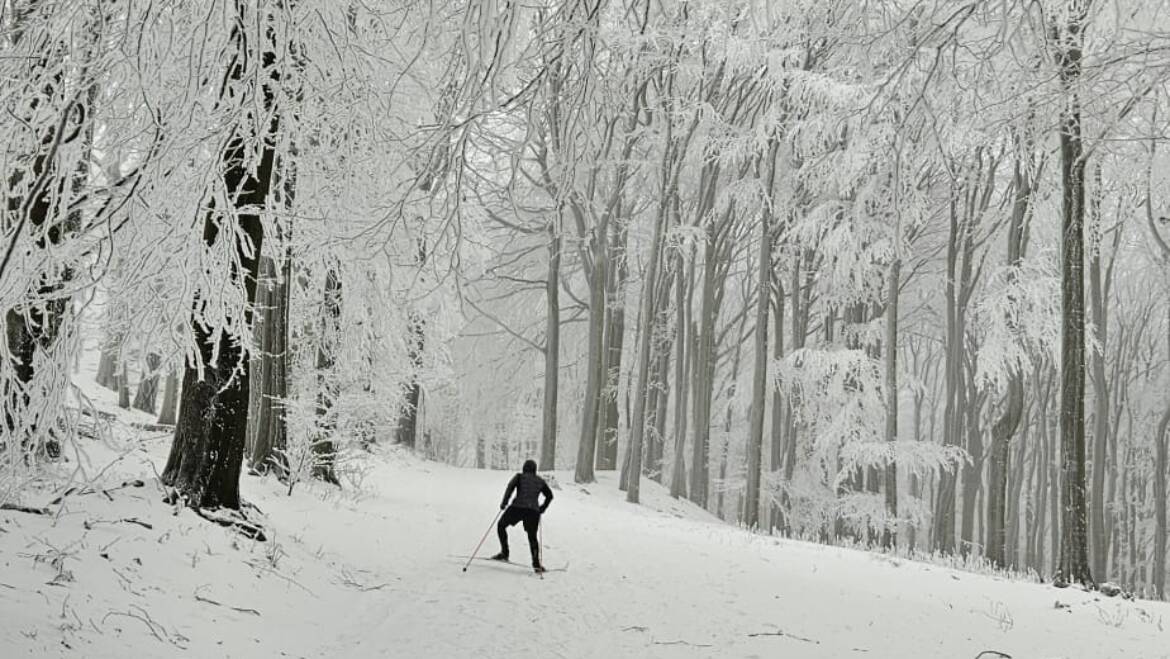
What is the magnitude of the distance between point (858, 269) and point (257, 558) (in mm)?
13836

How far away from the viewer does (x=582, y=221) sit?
20.6m

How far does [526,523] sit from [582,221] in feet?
40.9

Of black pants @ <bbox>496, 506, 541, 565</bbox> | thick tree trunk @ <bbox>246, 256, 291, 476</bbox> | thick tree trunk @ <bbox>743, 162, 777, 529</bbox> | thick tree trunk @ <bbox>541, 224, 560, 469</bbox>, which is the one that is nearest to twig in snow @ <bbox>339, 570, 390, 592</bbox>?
black pants @ <bbox>496, 506, 541, 565</bbox>

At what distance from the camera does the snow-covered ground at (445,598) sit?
4.96 m

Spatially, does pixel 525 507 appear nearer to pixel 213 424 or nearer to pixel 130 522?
pixel 213 424

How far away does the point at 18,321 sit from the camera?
25.0 feet

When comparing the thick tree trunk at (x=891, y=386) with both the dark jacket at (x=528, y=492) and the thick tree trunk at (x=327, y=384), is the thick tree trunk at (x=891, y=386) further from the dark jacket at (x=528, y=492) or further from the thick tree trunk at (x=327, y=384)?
the thick tree trunk at (x=327, y=384)

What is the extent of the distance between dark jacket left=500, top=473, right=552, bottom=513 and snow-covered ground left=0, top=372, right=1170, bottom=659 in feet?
2.38

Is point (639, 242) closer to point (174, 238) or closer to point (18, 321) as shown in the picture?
point (18, 321)

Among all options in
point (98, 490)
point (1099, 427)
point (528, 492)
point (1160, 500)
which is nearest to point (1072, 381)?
point (528, 492)

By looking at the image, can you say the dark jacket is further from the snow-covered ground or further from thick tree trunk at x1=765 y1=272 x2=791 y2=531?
thick tree trunk at x1=765 y1=272 x2=791 y2=531

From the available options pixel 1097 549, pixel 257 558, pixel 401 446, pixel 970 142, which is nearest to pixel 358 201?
pixel 257 558

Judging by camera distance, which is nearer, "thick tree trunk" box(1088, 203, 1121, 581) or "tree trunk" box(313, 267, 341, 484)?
"tree trunk" box(313, 267, 341, 484)

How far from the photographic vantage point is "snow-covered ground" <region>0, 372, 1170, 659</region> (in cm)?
496
